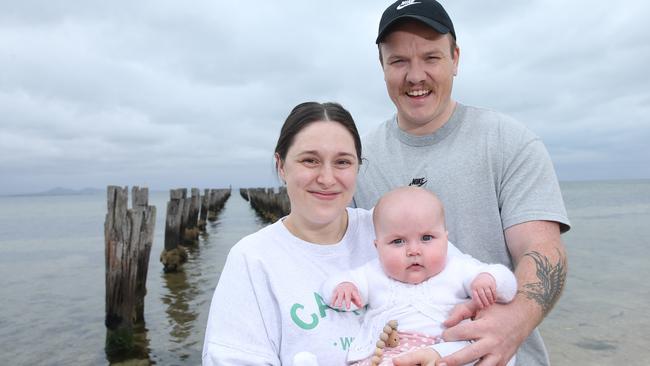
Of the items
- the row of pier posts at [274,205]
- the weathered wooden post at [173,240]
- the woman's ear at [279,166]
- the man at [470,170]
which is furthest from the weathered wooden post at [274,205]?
the woman's ear at [279,166]

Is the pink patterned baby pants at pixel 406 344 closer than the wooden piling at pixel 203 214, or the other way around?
the pink patterned baby pants at pixel 406 344

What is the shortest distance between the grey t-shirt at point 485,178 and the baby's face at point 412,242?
48 centimetres

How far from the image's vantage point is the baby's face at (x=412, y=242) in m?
2.54

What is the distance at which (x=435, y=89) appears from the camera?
3.19 meters

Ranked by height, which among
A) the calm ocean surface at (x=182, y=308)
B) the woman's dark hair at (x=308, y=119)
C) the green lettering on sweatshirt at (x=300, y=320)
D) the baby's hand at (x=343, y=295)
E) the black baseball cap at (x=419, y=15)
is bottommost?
the calm ocean surface at (x=182, y=308)

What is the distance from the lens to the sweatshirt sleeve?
218 cm

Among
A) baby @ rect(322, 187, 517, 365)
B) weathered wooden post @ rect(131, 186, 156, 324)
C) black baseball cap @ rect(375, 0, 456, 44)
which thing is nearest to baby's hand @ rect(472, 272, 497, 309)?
baby @ rect(322, 187, 517, 365)

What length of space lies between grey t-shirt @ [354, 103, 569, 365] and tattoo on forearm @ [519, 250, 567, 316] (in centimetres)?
23

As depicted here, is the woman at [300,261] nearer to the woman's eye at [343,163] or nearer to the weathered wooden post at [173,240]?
the woman's eye at [343,163]

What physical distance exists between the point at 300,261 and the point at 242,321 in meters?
0.41

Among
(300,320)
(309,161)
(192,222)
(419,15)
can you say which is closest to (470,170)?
(419,15)

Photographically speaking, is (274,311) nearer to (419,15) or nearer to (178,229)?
(419,15)

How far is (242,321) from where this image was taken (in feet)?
7.38

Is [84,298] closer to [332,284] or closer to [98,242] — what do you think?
[332,284]
